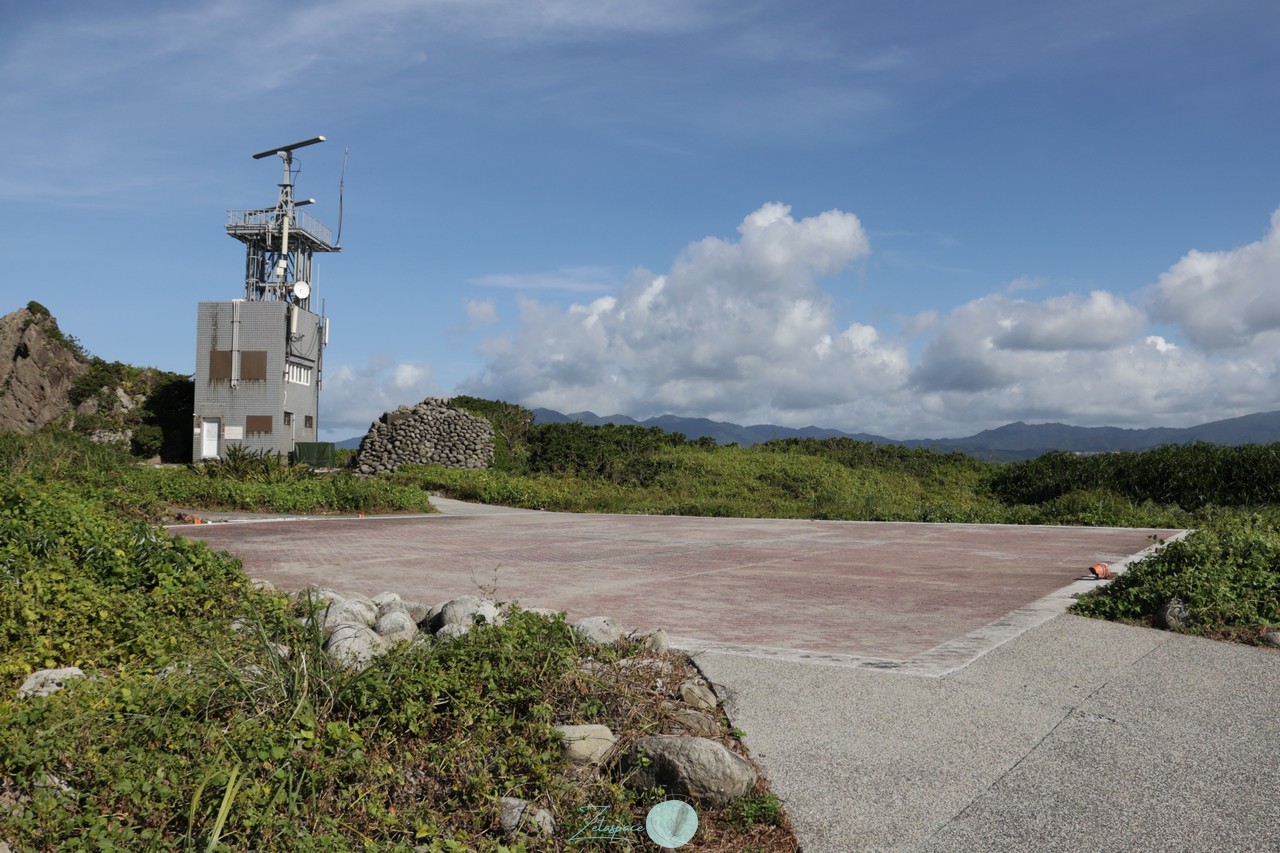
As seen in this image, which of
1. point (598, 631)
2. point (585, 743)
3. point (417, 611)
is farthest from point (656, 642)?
point (417, 611)

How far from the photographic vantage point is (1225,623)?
6.51 metres

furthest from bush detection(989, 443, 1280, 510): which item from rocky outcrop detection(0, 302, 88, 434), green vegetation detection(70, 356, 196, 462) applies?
rocky outcrop detection(0, 302, 88, 434)

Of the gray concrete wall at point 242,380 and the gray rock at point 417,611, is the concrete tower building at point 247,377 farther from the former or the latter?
Result: the gray rock at point 417,611

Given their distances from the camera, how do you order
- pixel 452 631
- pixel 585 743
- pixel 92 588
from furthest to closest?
pixel 92 588, pixel 452 631, pixel 585 743

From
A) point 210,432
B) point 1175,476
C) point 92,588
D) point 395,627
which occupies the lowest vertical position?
point 395,627

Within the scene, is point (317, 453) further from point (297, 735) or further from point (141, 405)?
point (297, 735)

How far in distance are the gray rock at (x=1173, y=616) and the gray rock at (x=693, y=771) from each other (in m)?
4.47

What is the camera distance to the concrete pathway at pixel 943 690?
3400mm

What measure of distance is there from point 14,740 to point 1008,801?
3968 mm

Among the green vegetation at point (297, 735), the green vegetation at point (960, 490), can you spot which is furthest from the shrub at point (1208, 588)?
the green vegetation at point (297, 735)

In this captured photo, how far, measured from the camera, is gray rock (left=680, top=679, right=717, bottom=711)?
4.40 m

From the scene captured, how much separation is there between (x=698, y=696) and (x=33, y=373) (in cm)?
3783

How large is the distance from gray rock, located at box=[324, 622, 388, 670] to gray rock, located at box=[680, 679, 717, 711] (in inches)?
61.2

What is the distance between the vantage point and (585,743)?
378 cm
